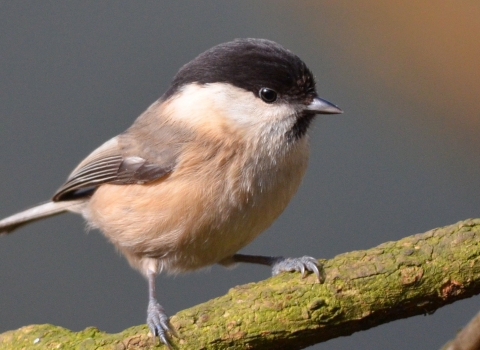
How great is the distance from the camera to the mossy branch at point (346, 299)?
1.20 m

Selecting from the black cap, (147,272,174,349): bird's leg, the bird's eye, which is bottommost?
(147,272,174,349): bird's leg

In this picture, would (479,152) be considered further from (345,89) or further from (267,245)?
(267,245)

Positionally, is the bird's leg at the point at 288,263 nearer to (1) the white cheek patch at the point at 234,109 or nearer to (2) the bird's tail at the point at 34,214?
(1) the white cheek patch at the point at 234,109

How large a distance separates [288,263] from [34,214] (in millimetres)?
899

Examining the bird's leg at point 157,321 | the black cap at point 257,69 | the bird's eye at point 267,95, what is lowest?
the bird's leg at point 157,321

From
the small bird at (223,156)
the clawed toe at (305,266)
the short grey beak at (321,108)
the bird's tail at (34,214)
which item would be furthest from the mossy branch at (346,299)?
the bird's tail at (34,214)

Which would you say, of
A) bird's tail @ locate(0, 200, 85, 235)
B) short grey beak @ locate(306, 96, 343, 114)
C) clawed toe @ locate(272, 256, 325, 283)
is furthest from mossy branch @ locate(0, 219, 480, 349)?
bird's tail @ locate(0, 200, 85, 235)

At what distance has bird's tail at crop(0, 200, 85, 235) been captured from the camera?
194 cm

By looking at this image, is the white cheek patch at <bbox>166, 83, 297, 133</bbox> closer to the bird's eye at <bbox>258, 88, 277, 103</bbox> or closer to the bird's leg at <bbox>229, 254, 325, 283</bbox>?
the bird's eye at <bbox>258, 88, 277, 103</bbox>

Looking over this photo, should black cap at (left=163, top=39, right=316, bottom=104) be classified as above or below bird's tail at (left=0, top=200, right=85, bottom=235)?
above

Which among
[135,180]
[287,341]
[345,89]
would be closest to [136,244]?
[135,180]

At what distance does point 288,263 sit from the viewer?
1.51m

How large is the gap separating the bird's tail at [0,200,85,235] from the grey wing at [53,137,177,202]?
22 mm

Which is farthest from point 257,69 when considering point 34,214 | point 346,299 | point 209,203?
point 34,214
